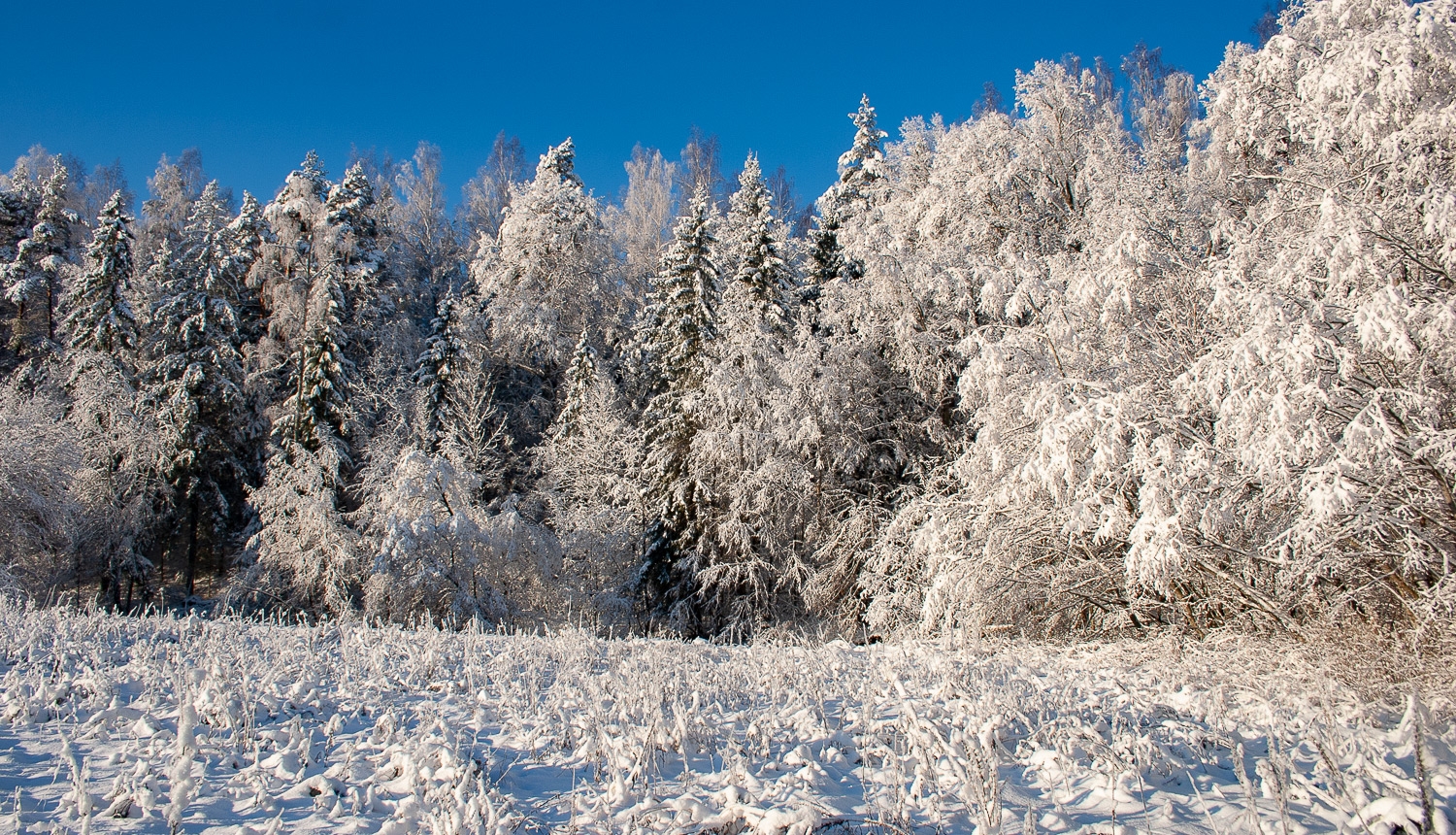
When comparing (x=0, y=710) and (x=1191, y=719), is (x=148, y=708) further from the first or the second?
(x=1191, y=719)

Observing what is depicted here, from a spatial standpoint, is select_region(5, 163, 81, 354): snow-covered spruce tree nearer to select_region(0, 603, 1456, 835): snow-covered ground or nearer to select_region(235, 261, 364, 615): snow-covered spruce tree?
select_region(235, 261, 364, 615): snow-covered spruce tree

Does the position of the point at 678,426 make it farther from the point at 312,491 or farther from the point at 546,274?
the point at 546,274

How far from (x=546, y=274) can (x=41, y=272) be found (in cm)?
2285

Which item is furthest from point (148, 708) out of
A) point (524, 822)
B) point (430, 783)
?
point (524, 822)

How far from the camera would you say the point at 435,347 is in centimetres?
2467

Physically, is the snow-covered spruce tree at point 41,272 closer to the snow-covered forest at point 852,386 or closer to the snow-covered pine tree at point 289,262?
the snow-covered forest at point 852,386

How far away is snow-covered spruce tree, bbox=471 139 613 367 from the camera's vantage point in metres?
27.9

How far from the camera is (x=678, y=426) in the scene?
63.8ft

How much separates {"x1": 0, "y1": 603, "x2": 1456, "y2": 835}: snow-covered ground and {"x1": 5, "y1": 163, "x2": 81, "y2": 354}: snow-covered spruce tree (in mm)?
34304

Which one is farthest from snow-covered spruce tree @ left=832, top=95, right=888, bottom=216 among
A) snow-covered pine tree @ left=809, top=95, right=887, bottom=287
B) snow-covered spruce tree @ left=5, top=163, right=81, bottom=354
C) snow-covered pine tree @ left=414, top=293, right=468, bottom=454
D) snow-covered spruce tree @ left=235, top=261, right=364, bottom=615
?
snow-covered spruce tree @ left=5, top=163, right=81, bottom=354

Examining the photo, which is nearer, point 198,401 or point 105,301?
point 198,401

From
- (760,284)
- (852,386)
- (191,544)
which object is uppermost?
(760,284)

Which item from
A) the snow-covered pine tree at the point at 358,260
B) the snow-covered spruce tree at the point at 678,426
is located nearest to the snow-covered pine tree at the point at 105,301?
the snow-covered pine tree at the point at 358,260

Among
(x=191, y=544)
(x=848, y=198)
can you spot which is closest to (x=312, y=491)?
(x=191, y=544)
